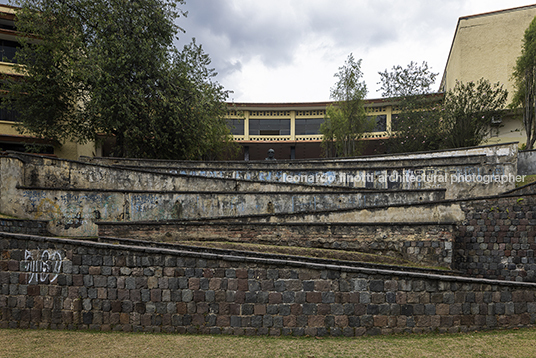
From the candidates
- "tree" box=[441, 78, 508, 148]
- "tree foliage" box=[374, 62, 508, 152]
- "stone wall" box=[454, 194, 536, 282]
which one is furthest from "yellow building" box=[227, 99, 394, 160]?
"stone wall" box=[454, 194, 536, 282]

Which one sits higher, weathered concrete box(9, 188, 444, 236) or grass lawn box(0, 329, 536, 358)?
weathered concrete box(9, 188, 444, 236)

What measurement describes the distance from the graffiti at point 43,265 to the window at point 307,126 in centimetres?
2893

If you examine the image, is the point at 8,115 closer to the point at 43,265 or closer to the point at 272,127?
the point at 272,127

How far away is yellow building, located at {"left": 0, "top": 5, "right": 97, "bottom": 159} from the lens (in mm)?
22188

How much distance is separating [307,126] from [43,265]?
96.3 feet

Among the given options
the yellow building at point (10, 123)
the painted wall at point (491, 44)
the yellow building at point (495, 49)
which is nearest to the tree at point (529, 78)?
the yellow building at point (495, 49)

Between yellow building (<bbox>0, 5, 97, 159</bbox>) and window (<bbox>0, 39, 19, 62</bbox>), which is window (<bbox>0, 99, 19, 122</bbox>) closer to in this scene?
yellow building (<bbox>0, 5, 97, 159</bbox>)

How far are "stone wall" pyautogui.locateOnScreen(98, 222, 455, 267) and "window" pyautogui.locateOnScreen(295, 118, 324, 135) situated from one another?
2424 centimetres

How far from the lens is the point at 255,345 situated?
4.76 meters

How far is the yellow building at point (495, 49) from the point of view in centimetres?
2322

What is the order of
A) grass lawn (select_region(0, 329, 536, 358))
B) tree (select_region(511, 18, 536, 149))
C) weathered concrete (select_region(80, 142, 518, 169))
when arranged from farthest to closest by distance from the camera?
1. tree (select_region(511, 18, 536, 149))
2. weathered concrete (select_region(80, 142, 518, 169))
3. grass lawn (select_region(0, 329, 536, 358))

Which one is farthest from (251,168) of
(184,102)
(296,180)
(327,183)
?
(184,102)

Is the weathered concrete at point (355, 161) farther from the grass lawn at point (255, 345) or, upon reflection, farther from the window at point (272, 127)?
the window at point (272, 127)

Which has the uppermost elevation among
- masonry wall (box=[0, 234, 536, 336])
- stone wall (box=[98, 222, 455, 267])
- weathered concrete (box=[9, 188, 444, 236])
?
weathered concrete (box=[9, 188, 444, 236])
